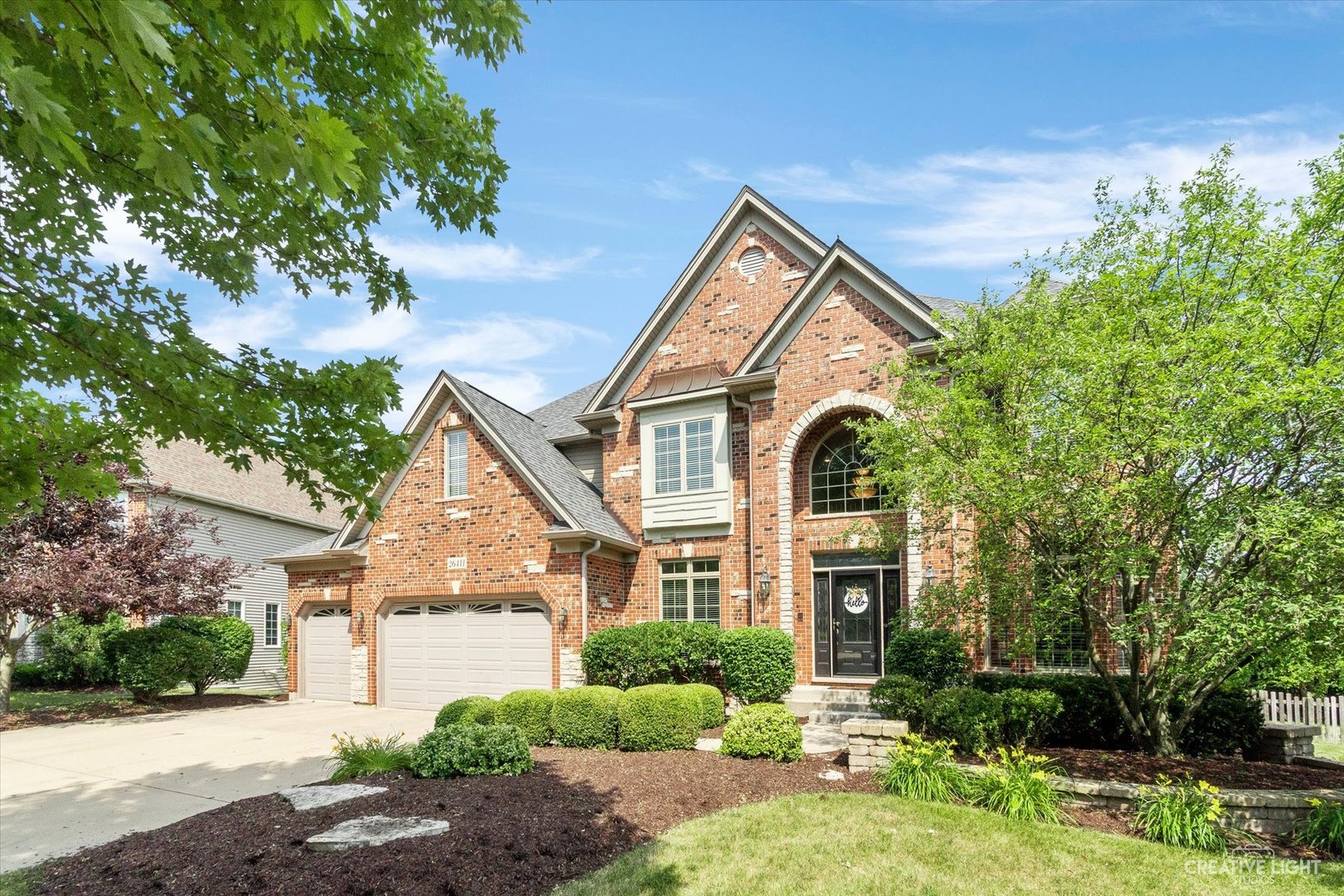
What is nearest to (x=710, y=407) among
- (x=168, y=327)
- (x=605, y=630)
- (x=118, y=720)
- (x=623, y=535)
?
(x=623, y=535)

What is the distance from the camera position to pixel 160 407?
457 centimetres

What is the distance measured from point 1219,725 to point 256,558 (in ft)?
87.1

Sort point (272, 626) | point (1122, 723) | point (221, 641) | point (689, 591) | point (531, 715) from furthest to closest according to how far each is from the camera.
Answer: point (272, 626), point (221, 641), point (689, 591), point (531, 715), point (1122, 723)

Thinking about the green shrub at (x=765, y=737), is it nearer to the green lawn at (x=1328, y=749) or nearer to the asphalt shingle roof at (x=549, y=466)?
the asphalt shingle roof at (x=549, y=466)

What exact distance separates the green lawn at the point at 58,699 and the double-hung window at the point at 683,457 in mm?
13506

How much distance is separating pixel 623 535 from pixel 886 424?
7.55 meters

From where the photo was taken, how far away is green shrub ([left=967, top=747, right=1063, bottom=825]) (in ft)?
23.0

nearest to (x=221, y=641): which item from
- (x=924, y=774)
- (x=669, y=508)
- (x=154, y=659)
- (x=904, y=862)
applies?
(x=154, y=659)

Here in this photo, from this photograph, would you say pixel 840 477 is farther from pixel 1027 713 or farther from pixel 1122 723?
pixel 1122 723

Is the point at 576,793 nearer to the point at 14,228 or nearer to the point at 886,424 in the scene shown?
the point at 886,424

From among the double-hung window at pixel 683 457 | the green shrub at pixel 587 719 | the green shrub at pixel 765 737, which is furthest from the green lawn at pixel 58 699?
the green shrub at pixel 765 737

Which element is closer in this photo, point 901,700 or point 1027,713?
point 1027,713

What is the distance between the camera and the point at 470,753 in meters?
8.41

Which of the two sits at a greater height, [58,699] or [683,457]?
[683,457]
